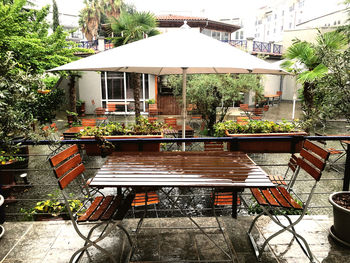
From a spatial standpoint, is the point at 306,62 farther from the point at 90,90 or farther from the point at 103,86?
the point at 90,90

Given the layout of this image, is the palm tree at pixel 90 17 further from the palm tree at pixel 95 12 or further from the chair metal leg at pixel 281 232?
the chair metal leg at pixel 281 232

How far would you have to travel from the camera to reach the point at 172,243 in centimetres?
266

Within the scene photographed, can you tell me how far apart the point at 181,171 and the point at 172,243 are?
75cm

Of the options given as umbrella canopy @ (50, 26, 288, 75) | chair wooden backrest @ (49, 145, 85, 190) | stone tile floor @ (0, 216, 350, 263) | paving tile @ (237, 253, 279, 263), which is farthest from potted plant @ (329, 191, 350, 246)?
chair wooden backrest @ (49, 145, 85, 190)

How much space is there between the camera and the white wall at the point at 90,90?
53.2ft

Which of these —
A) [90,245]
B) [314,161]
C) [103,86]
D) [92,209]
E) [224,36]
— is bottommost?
[90,245]

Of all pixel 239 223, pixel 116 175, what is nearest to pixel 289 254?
pixel 239 223

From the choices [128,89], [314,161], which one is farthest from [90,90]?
[314,161]

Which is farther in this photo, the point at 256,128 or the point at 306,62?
the point at 306,62

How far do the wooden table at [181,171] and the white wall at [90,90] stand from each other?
46.4 feet

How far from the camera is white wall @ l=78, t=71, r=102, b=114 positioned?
16.2 metres

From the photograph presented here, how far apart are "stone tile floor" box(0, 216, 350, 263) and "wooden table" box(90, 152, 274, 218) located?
444 millimetres

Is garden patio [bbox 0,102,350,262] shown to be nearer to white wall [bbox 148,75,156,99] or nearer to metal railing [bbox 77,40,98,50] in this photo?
white wall [bbox 148,75,156,99]

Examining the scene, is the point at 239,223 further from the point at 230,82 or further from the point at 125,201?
the point at 230,82
